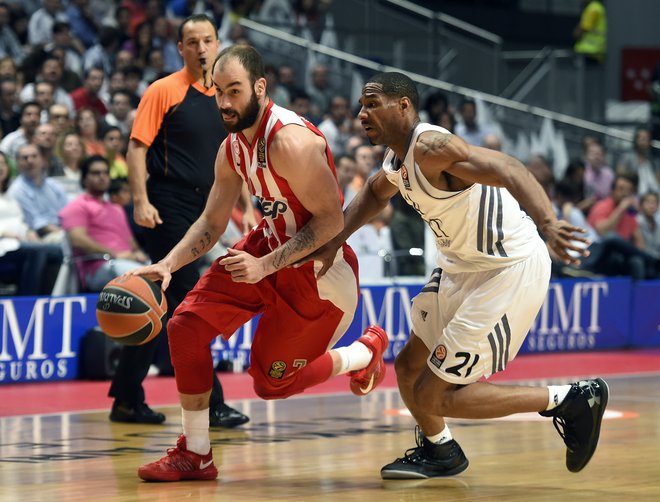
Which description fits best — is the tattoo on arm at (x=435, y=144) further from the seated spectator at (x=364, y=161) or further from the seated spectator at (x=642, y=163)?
the seated spectator at (x=642, y=163)

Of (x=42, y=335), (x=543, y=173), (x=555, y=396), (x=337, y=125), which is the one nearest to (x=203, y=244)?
(x=555, y=396)

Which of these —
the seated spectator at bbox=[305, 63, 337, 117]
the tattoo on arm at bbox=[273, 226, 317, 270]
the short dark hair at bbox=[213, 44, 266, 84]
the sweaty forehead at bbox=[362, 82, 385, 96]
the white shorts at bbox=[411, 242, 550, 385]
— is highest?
the seated spectator at bbox=[305, 63, 337, 117]

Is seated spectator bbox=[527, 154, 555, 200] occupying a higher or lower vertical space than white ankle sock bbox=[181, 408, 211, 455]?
higher

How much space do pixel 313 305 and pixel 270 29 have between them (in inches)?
395

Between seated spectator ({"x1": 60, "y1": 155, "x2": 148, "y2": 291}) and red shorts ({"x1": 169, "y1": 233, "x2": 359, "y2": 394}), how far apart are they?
13.2 ft

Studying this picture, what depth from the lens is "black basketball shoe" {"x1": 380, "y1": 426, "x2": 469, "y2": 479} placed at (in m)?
5.50

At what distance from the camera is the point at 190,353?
537 cm

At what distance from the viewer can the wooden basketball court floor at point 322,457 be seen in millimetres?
5164

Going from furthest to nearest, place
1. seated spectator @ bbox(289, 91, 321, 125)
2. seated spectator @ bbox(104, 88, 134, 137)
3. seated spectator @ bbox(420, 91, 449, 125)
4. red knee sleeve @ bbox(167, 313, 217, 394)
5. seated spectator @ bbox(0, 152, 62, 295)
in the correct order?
seated spectator @ bbox(420, 91, 449, 125), seated spectator @ bbox(289, 91, 321, 125), seated spectator @ bbox(104, 88, 134, 137), seated spectator @ bbox(0, 152, 62, 295), red knee sleeve @ bbox(167, 313, 217, 394)

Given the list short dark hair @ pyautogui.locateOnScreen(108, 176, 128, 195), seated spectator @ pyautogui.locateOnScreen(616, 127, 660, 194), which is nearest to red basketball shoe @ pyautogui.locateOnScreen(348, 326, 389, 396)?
short dark hair @ pyautogui.locateOnScreen(108, 176, 128, 195)

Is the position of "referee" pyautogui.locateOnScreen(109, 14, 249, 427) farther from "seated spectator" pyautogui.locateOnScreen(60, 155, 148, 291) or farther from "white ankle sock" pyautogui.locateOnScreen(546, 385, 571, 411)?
"seated spectator" pyautogui.locateOnScreen(60, 155, 148, 291)

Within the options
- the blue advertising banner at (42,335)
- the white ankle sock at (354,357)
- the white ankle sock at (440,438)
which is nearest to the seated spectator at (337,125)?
the blue advertising banner at (42,335)

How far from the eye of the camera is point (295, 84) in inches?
594

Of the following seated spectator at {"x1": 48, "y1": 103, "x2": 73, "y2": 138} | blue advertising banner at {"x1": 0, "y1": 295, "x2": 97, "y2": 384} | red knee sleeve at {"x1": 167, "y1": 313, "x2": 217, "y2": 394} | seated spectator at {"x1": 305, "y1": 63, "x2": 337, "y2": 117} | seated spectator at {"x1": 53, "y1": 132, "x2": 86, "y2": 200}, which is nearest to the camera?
red knee sleeve at {"x1": 167, "y1": 313, "x2": 217, "y2": 394}
